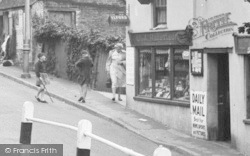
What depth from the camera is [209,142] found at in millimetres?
14891

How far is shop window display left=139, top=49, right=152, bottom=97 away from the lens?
1822 cm

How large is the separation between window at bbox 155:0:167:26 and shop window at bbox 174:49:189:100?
1.24 m

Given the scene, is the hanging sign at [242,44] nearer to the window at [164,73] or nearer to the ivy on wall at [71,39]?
the window at [164,73]

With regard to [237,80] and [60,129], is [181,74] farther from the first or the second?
[60,129]

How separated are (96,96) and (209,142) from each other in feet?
24.4

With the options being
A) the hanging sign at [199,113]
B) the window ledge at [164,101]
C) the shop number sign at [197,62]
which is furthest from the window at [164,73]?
the hanging sign at [199,113]

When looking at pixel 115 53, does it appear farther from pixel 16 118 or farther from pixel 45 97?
pixel 16 118

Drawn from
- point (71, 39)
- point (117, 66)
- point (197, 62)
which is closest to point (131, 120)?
point (197, 62)

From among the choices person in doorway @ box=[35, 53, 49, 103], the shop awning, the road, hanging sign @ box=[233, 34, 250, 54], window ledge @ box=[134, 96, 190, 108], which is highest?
the shop awning

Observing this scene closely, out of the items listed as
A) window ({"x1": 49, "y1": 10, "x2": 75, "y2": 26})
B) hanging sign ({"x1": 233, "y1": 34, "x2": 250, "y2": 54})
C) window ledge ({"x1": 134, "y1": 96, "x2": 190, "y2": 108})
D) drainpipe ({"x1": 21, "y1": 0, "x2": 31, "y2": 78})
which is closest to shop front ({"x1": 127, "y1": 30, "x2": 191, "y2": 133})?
window ledge ({"x1": 134, "y1": 96, "x2": 190, "y2": 108})

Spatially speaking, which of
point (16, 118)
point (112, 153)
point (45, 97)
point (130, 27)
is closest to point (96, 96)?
point (45, 97)

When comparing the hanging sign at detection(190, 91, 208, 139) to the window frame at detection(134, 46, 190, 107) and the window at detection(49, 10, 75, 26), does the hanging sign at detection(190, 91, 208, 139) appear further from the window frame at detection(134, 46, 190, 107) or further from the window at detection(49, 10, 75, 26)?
the window at detection(49, 10, 75, 26)

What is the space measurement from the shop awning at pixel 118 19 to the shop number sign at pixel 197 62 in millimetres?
3718

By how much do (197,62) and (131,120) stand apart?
286 cm
